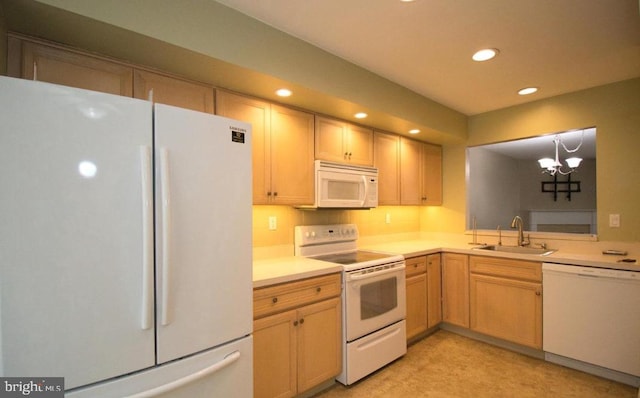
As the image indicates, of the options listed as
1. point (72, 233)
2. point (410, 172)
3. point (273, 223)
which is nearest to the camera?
point (72, 233)

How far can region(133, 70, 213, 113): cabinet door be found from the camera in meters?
1.75

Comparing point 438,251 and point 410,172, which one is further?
point 410,172

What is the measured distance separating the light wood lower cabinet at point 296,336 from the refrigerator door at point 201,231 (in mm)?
371

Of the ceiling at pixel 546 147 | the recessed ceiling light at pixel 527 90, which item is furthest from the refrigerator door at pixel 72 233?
the ceiling at pixel 546 147

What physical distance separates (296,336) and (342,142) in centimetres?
169

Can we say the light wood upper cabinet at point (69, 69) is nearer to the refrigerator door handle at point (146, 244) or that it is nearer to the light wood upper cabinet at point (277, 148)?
the light wood upper cabinet at point (277, 148)

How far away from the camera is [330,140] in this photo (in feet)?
8.96

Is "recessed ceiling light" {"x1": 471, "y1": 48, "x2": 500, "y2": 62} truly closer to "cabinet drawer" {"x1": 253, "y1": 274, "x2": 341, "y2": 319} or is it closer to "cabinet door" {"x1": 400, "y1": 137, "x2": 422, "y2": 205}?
"cabinet door" {"x1": 400, "y1": 137, "x2": 422, "y2": 205}

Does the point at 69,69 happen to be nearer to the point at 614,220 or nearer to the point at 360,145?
the point at 360,145

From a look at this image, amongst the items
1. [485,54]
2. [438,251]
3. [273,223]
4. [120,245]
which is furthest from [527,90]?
[120,245]

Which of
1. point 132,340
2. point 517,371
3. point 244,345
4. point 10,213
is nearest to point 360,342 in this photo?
point 244,345

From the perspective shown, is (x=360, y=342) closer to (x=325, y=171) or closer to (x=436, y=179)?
(x=325, y=171)

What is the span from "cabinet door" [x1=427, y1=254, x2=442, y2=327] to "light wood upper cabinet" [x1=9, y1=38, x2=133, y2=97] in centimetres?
296

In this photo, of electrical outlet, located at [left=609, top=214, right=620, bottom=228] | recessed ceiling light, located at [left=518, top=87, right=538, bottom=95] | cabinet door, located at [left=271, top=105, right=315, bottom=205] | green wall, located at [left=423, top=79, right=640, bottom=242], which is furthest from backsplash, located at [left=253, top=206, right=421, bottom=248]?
electrical outlet, located at [left=609, top=214, right=620, bottom=228]
